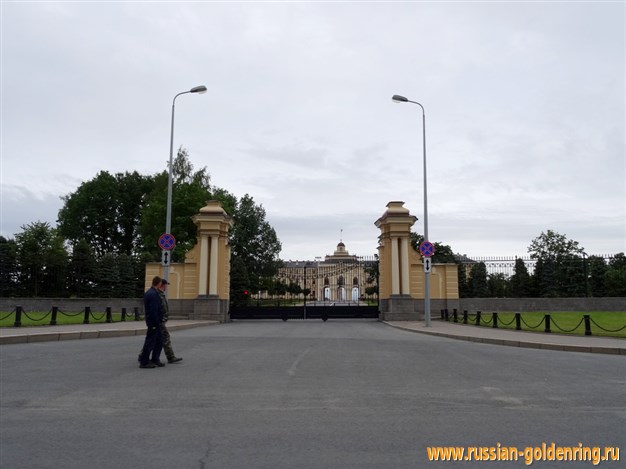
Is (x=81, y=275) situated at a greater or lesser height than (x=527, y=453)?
greater

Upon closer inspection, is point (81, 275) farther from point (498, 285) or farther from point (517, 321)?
point (498, 285)

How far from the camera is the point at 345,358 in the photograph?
11.1 metres

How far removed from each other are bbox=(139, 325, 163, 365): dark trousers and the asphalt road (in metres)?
0.32

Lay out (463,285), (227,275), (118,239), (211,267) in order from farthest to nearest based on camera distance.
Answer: (118,239), (463,285), (227,275), (211,267)

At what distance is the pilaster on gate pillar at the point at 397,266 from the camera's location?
27.3 metres

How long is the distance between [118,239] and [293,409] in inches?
2459

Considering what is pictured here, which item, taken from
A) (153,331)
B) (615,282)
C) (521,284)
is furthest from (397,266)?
(615,282)

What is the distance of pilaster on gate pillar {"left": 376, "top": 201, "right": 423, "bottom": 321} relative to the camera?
2734 centimetres

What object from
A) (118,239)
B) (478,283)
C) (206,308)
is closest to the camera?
(206,308)

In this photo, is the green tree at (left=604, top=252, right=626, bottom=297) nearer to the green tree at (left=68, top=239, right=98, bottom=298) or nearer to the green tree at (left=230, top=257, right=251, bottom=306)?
the green tree at (left=230, top=257, right=251, bottom=306)

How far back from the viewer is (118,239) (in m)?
63.5

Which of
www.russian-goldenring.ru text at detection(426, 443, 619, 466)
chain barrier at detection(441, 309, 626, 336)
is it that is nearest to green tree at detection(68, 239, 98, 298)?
chain barrier at detection(441, 309, 626, 336)

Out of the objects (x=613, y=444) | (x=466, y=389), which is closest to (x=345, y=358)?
(x=466, y=389)

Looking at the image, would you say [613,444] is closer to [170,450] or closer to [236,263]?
[170,450]
